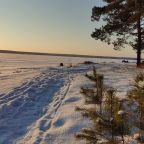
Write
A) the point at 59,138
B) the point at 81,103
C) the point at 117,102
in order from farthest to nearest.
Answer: the point at 81,103 → the point at 59,138 → the point at 117,102

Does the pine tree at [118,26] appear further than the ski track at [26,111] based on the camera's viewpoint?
Yes

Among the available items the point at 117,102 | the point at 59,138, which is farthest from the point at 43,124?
the point at 117,102

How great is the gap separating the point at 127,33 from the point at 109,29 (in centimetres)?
158

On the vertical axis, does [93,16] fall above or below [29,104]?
above

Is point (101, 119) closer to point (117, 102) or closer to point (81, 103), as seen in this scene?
point (117, 102)

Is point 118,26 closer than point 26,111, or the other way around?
point 26,111

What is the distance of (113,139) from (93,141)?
0.22 m

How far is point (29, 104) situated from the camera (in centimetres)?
820

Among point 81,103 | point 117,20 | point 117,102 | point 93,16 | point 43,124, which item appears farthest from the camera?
point 93,16

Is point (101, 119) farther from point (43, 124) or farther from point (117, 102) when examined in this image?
point (43, 124)

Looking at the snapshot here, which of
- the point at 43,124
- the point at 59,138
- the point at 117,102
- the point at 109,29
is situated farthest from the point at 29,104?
the point at 109,29

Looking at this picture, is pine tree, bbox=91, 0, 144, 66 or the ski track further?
pine tree, bbox=91, 0, 144, 66

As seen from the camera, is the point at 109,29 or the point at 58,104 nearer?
the point at 58,104

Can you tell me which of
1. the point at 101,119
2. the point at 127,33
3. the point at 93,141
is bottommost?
the point at 93,141
